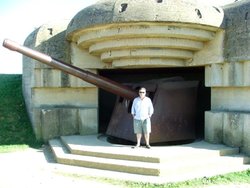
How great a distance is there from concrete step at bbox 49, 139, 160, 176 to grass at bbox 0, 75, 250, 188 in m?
0.42

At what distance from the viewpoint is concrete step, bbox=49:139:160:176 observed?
589 cm

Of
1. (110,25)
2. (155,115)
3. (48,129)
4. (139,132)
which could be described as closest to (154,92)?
(155,115)

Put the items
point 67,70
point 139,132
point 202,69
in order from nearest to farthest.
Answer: point 139,132, point 67,70, point 202,69

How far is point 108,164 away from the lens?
6.25 metres

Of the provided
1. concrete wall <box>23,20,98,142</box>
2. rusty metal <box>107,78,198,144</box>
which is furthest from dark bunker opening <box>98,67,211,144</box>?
rusty metal <box>107,78,198,144</box>

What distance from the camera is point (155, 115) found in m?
7.54

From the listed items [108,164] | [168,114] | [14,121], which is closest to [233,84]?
[168,114]

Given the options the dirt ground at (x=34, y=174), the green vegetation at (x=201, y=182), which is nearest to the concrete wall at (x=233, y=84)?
the green vegetation at (x=201, y=182)

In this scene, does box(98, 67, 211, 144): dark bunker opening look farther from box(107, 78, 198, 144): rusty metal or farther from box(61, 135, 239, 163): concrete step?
box(61, 135, 239, 163): concrete step

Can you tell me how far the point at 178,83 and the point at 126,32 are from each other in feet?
5.50

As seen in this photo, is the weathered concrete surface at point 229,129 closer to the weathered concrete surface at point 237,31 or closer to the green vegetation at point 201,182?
the green vegetation at point 201,182

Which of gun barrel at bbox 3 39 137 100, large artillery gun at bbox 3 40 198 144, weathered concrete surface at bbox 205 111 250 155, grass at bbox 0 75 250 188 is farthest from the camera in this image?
large artillery gun at bbox 3 40 198 144

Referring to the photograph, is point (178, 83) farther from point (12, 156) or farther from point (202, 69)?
point (12, 156)

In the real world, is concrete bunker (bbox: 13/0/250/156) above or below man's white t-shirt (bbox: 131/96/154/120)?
above
